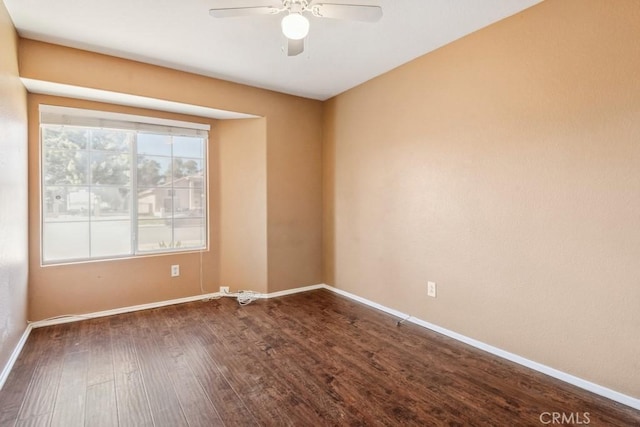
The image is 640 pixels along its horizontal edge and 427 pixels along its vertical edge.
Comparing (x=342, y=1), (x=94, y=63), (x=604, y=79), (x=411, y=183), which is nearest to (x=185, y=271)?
(x=94, y=63)

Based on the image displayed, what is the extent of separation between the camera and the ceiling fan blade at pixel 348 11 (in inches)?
71.1

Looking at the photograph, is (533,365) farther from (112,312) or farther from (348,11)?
(112,312)

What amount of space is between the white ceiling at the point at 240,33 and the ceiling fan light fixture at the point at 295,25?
1.89ft

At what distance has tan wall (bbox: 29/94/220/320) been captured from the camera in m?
2.89

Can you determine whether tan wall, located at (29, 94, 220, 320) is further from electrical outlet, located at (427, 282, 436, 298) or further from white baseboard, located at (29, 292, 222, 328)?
electrical outlet, located at (427, 282, 436, 298)

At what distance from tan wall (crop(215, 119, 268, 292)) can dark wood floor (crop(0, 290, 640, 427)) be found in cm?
93

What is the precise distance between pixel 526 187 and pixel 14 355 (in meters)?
3.85

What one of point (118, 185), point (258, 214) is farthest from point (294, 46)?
point (118, 185)

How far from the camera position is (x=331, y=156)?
160 inches

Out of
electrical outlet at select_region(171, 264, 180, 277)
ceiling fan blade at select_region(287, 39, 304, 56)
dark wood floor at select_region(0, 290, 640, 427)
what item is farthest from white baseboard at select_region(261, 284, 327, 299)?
ceiling fan blade at select_region(287, 39, 304, 56)

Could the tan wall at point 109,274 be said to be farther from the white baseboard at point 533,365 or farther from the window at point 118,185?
the white baseboard at point 533,365

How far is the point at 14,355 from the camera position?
2293 millimetres

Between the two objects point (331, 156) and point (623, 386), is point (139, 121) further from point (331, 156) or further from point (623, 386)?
point (623, 386)

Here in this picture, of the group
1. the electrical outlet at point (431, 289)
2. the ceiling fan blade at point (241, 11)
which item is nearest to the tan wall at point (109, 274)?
the ceiling fan blade at point (241, 11)
